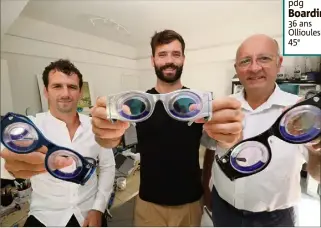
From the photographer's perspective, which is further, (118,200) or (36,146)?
(118,200)

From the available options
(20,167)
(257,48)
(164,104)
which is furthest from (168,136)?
(20,167)

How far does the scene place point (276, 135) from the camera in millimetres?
475

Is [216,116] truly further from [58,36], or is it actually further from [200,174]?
[58,36]

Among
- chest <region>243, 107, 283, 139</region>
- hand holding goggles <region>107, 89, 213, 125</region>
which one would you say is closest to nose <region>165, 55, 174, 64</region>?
hand holding goggles <region>107, 89, 213, 125</region>

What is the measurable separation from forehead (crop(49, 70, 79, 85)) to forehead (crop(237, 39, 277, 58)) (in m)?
0.44

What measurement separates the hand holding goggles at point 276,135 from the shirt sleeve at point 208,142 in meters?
0.03

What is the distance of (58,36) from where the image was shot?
545 mm

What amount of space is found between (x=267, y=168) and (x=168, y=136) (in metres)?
0.30

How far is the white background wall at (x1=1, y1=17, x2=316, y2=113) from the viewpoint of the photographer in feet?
1.70

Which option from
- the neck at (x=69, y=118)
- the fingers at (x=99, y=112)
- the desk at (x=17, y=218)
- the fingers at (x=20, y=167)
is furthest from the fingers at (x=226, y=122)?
the desk at (x=17, y=218)

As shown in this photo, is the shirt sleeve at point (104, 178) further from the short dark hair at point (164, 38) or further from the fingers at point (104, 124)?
the short dark hair at point (164, 38)

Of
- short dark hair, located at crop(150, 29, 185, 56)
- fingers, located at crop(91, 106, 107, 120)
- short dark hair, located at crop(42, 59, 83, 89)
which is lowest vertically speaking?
fingers, located at crop(91, 106, 107, 120)

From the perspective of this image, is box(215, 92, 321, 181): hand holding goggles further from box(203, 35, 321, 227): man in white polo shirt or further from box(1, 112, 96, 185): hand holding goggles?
box(1, 112, 96, 185): hand holding goggles

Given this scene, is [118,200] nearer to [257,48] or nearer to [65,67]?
[65,67]
